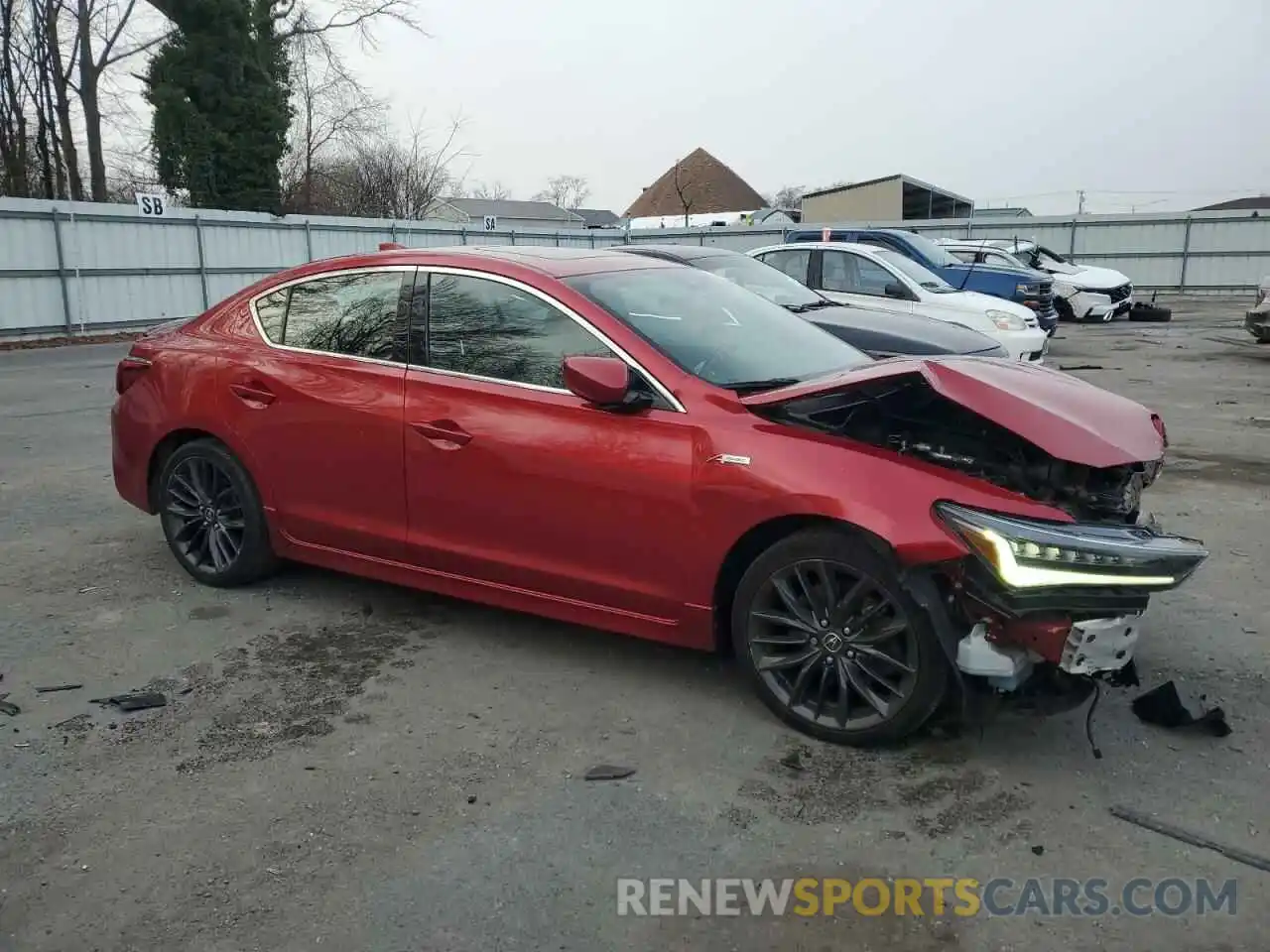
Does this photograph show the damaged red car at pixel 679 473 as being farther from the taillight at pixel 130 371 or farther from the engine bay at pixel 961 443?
the taillight at pixel 130 371

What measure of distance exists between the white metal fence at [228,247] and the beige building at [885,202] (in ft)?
42.5

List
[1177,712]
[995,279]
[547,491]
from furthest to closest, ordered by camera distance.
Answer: [995,279] → [547,491] → [1177,712]

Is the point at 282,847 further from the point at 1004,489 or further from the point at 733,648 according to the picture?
the point at 1004,489

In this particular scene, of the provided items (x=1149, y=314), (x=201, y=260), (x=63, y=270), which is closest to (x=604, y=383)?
(x=63, y=270)

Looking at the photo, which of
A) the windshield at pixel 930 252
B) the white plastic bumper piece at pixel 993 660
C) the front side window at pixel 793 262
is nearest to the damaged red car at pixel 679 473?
the white plastic bumper piece at pixel 993 660

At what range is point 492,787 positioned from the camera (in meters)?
3.32

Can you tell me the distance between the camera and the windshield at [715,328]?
4051 millimetres

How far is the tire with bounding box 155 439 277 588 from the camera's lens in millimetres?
4973

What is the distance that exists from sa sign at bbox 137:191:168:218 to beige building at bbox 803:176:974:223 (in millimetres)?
28796

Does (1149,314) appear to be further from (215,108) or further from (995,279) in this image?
(215,108)

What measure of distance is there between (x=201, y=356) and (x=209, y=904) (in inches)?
121

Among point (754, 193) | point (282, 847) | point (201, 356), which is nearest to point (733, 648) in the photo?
point (282, 847)

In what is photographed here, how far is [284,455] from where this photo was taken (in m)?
4.75

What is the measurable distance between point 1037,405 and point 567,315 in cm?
178
